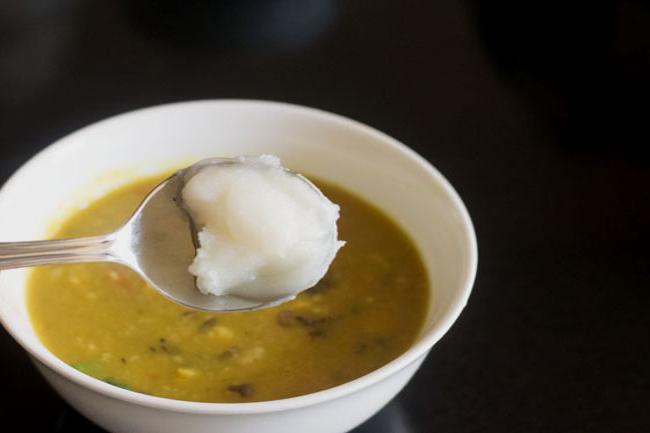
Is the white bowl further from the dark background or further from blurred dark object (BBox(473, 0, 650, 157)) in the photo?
blurred dark object (BBox(473, 0, 650, 157))

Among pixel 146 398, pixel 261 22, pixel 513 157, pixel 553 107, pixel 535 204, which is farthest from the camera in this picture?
pixel 261 22

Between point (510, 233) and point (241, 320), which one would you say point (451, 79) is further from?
point (241, 320)

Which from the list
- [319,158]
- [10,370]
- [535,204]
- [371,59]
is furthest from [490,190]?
[10,370]

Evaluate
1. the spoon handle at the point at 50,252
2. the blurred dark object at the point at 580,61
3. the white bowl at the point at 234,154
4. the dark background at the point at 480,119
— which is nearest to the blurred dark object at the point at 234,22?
the dark background at the point at 480,119

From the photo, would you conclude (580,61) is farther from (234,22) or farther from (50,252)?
(50,252)

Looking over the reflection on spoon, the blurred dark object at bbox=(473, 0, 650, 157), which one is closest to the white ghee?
the reflection on spoon

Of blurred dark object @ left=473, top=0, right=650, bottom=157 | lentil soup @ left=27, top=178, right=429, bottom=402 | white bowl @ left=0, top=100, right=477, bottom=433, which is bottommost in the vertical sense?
blurred dark object @ left=473, top=0, right=650, bottom=157

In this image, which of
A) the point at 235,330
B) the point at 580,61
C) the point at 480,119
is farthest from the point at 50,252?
the point at 580,61
